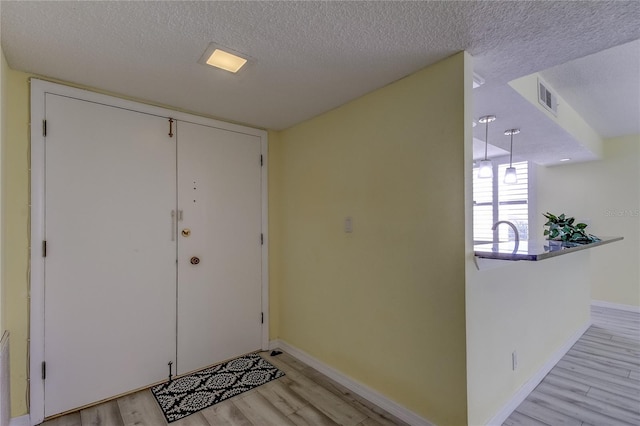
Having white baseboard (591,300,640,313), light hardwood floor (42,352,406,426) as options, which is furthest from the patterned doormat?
white baseboard (591,300,640,313)

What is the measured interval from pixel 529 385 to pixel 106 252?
11.0 ft

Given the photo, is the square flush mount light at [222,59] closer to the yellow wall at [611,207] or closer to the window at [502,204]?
the window at [502,204]

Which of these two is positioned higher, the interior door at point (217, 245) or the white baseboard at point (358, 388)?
the interior door at point (217, 245)

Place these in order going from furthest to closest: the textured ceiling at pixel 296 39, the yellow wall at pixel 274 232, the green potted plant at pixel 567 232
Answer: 1. the yellow wall at pixel 274 232
2. the green potted plant at pixel 567 232
3. the textured ceiling at pixel 296 39

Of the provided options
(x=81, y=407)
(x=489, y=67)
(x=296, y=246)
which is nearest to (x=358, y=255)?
(x=296, y=246)

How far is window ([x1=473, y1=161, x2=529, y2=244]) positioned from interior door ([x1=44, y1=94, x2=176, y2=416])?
479 cm

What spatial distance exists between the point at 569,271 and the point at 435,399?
7.69ft

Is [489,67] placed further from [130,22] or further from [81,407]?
[81,407]

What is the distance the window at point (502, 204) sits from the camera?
521 centimetres

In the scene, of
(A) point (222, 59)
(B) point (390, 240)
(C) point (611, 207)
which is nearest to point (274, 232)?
(B) point (390, 240)

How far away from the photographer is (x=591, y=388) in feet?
7.79

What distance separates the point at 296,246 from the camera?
3.01 meters

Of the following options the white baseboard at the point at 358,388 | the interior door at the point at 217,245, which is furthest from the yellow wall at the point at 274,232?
the white baseboard at the point at 358,388

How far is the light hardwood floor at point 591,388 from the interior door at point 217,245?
2.27 meters
